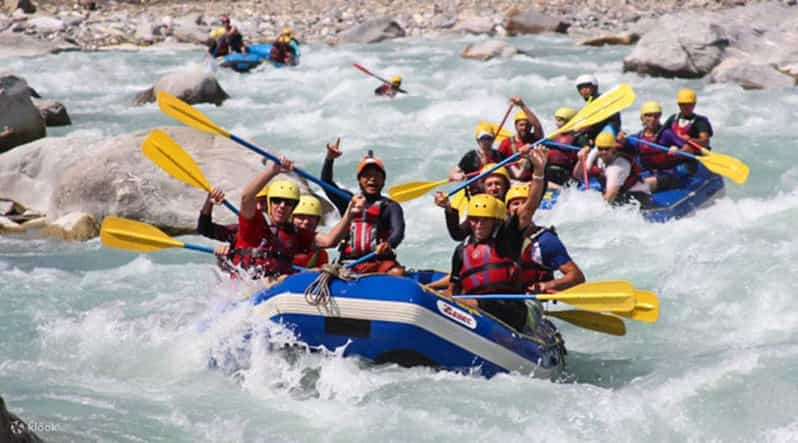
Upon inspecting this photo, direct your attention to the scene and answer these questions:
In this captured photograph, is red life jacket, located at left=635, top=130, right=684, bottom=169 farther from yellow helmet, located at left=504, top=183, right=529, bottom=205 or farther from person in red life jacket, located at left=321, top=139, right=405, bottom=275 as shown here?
person in red life jacket, located at left=321, top=139, right=405, bottom=275

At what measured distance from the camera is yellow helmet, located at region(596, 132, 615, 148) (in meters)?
9.84

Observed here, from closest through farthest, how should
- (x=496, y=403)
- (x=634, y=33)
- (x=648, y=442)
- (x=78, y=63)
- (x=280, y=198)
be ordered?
1. (x=648, y=442)
2. (x=496, y=403)
3. (x=280, y=198)
4. (x=78, y=63)
5. (x=634, y=33)

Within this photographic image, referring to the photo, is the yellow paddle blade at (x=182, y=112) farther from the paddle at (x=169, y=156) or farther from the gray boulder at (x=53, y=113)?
the gray boulder at (x=53, y=113)

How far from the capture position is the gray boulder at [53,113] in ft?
47.2

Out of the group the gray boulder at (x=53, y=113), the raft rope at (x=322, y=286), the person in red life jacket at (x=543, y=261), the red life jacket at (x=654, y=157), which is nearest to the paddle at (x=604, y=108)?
the person in red life jacket at (x=543, y=261)

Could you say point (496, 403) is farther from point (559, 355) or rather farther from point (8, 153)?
point (8, 153)

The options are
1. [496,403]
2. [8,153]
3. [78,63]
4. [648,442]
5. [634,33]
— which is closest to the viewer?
[648,442]

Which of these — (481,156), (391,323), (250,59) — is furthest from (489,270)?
(250,59)

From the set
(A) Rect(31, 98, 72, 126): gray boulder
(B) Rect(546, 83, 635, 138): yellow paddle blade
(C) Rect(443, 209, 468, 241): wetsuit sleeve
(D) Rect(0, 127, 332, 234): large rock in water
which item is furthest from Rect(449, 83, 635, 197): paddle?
(A) Rect(31, 98, 72, 126): gray boulder

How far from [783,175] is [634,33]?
11.2 m

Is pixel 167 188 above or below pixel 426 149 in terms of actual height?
above

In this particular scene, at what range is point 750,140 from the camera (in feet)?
43.3

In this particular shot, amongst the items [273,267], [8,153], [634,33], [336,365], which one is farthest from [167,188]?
[634,33]

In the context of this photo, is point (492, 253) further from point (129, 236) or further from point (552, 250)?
point (129, 236)
